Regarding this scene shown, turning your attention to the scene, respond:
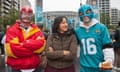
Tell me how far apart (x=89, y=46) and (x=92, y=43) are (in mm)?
56

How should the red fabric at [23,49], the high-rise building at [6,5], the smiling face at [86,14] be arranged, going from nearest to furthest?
the red fabric at [23,49], the smiling face at [86,14], the high-rise building at [6,5]

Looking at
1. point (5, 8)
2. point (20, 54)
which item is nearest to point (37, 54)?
point (20, 54)

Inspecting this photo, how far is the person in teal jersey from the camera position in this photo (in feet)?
15.2

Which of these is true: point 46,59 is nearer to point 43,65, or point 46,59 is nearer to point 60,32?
point 43,65

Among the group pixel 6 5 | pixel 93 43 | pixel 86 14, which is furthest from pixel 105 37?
pixel 6 5

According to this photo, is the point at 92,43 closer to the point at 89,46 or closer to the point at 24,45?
the point at 89,46

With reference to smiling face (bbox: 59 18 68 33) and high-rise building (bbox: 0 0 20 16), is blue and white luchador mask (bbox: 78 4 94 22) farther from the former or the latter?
high-rise building (bbox: 0 0 20 16)

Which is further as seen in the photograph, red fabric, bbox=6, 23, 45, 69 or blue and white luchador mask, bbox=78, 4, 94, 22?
blue and white luchador mask, bbox=78, 4, 94, 22

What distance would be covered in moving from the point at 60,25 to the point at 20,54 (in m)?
0.66

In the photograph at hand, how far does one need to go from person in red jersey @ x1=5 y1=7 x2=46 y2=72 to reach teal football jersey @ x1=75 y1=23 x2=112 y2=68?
0.54 meters

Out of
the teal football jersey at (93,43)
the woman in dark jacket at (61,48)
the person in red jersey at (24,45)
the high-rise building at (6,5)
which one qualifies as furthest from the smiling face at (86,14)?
the high-rise building at (6,5)

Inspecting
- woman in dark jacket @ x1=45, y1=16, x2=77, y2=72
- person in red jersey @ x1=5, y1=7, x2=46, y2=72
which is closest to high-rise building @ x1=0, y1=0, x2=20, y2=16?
person in red jersey @ x1=5, y1=7, x2=46, y2=72

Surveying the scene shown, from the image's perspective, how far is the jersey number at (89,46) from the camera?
466cm

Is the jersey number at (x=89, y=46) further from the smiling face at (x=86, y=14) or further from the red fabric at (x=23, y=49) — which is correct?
the red fabric at (x=23, y=49)
